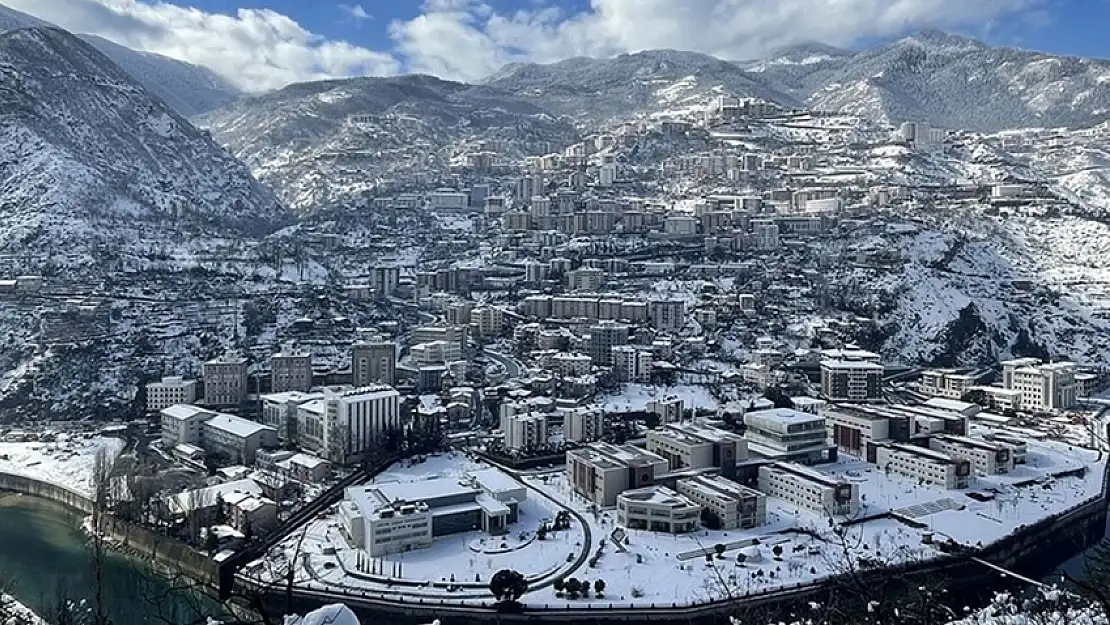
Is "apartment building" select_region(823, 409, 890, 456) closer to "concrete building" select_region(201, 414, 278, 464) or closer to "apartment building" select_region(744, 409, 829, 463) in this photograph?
"apartment building" select_region(744, 409, 829, 463)

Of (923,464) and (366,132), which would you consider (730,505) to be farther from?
(366,132)

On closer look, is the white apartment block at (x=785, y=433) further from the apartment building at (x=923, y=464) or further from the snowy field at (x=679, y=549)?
the snowy field at (x=679, y=549)

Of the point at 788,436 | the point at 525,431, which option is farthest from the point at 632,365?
the point at 788,436

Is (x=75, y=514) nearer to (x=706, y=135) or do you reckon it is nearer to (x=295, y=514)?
(x=295, y=514)

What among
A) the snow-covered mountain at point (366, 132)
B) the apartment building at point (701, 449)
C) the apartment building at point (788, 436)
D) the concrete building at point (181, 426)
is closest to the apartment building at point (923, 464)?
the apartment building at point (788, 436)

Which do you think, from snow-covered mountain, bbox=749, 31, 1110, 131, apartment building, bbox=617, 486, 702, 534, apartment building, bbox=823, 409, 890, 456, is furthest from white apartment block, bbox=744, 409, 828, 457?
snow-covered mountain, bbox=749, 31, 1110, 131

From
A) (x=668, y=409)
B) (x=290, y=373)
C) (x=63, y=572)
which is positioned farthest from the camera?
(x=290, y=373)

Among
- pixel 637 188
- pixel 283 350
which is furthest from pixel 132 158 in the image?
pixel 637 188
